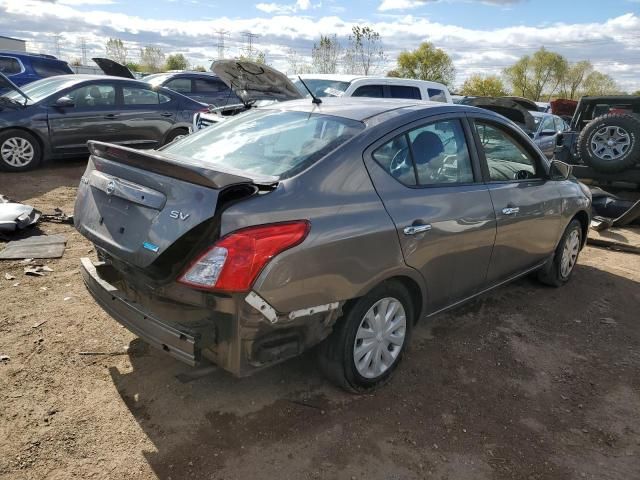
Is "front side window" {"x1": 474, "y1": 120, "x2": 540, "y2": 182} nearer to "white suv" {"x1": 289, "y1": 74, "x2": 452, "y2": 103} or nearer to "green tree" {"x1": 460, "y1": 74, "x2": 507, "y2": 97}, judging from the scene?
"white suv" {"x1": 289, "y1": 74, "x2": 452, "y2": 103}

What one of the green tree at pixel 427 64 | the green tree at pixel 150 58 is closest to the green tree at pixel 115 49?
the green tree at pixel 150 58

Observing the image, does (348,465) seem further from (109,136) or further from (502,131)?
(109,136)

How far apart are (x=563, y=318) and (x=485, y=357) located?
46.7 inches

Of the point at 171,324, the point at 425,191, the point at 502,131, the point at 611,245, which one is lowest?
the point at 611,245

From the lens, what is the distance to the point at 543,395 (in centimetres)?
319

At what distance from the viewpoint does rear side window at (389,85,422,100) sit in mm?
8909

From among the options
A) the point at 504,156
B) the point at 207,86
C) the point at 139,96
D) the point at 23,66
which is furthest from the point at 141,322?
the point at 23,66

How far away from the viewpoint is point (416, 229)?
2.95 meters

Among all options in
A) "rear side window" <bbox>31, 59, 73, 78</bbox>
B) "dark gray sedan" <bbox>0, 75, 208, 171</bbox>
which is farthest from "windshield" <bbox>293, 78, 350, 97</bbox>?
"rear side window" <bbox>31, 59, 73, 78</bbox>

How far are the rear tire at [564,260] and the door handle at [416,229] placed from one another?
7.43 ft

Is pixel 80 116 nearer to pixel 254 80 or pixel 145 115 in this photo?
pixel 145 115

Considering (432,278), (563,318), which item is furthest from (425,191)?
(563,318)

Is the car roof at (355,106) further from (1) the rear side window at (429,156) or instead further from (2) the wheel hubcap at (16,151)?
(2) the wheel hubcap at (16,151)

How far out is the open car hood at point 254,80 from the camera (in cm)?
659
